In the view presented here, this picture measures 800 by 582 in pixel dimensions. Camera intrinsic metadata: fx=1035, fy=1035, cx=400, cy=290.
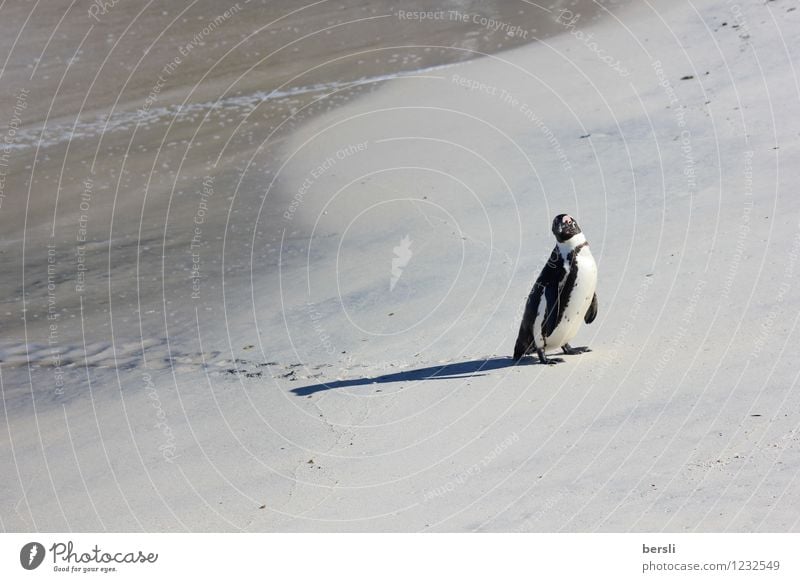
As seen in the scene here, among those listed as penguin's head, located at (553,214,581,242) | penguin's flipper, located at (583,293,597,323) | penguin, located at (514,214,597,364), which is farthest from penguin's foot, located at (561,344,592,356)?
penguin's head, located at (553,214,581,242)

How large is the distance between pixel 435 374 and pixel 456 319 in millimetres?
702

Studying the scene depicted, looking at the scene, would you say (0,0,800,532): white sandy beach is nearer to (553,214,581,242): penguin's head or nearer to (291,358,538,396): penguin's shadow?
(291,358,538,396): penguin's shadow

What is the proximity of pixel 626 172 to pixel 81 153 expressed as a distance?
4.91 m

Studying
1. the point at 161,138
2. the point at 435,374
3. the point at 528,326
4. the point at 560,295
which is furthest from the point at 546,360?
the point at 161,138

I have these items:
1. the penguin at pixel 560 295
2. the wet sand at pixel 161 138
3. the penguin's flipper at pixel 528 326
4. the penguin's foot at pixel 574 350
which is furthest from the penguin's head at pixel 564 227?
the wet sand at pixel 161 138

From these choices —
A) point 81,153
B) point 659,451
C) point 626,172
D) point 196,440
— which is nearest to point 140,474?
point 196,440

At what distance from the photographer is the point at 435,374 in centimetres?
459

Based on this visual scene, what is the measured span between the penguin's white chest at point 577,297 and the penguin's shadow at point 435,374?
0.53 ft

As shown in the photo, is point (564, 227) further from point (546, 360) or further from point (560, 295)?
point (546, 360)

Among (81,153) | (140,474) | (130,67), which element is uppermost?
(130,67)

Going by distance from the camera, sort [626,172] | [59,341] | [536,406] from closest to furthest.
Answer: [536,406] → [59,341] → [626,172]

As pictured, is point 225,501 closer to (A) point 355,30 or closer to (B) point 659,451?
(B) point 659,451

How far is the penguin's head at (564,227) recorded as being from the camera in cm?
435

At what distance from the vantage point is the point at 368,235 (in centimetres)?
676
